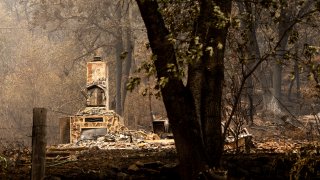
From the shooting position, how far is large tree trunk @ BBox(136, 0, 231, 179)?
8317 mm

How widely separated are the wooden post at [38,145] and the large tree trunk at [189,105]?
2.03 m

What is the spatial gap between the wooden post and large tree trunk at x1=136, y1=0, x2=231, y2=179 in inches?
79.8

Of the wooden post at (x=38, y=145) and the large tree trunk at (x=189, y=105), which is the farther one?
the large tree trunk at (x=189, y=105)

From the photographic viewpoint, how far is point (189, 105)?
8.47m

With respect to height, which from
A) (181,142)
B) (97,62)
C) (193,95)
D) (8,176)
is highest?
(97,62)

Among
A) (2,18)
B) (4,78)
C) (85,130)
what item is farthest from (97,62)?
(2,18)

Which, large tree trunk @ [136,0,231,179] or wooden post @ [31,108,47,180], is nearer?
wooden post @ [31,108,47,180]

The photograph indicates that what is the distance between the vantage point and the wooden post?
26.4 feet

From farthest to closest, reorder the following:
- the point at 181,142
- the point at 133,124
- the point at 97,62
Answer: the point at 133,124 → the point at 97,62 → the point at 181,142

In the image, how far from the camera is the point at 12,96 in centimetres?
5059

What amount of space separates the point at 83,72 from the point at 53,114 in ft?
17.9

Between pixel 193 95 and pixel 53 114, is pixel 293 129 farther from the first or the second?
pixel 53 114

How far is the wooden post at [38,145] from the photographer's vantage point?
317 inches

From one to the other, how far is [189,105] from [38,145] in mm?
2549
